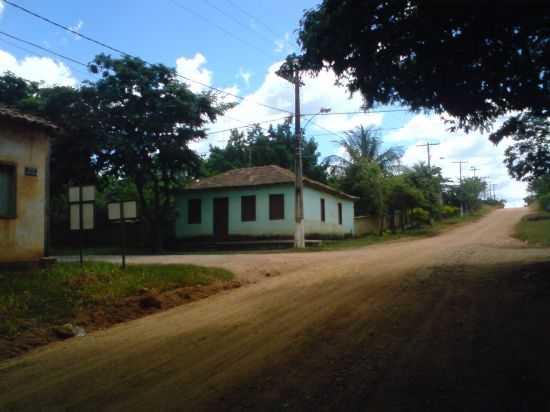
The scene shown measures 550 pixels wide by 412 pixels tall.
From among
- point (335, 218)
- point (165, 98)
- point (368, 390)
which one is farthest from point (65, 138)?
point (368, 390)

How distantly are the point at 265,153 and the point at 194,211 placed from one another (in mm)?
18811

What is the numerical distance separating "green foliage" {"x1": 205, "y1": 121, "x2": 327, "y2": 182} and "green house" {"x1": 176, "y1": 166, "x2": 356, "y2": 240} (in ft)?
46.5

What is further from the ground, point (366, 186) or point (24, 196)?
point (366, 186)

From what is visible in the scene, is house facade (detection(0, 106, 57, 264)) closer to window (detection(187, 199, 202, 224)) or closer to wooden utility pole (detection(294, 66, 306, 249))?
wooden utility pole (detection(294, 66, 306, 249))

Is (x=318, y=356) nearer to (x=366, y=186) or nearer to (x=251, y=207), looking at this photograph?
(x=251, y=207)

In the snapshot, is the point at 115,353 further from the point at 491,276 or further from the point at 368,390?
the point at 491,276

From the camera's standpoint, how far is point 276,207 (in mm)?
26641

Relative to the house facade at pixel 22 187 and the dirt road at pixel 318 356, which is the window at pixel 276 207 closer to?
the house facade at pixel 22 187

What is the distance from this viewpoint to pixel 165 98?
23375mm

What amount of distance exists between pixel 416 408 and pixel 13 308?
652 centimetres

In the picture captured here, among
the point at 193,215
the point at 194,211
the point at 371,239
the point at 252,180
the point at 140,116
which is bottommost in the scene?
the point at 371,239

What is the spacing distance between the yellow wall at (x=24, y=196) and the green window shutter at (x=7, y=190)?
107 millimetres

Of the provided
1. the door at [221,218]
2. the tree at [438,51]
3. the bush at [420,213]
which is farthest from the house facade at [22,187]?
the bush at [420,213]

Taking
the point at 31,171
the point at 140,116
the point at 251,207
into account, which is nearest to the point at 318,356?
the point at 31,171
